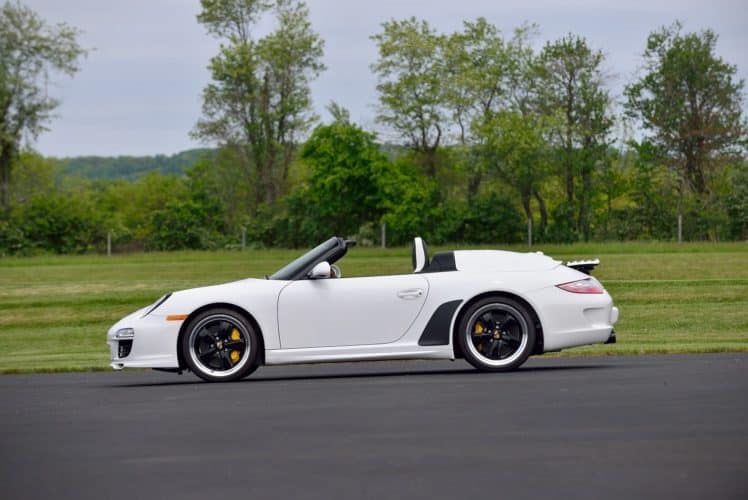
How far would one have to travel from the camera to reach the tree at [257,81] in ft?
247

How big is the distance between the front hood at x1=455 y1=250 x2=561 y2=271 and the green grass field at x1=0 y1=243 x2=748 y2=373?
992mm

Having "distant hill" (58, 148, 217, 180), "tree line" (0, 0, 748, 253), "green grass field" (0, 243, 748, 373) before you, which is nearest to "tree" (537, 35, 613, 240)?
"tree line" (0, 0, 748, 253)

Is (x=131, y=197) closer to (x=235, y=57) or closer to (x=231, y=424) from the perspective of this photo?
(x=235, y=57)

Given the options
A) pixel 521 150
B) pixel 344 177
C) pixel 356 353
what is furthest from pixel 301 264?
pixel 344 177

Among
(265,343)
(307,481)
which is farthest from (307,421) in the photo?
(265,343)

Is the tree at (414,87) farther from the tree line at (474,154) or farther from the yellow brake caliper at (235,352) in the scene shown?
the yellow brake caliper at (235,352)

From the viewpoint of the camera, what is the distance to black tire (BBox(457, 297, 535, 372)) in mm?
11555

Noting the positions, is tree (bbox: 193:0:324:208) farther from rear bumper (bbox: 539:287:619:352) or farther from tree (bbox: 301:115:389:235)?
rear bumper (bbox: 539:287:619:352)

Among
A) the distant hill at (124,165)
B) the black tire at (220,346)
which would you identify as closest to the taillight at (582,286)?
the black tire at (220,346)

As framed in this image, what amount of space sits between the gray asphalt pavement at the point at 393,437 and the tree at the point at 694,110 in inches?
2227

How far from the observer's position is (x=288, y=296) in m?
11.6

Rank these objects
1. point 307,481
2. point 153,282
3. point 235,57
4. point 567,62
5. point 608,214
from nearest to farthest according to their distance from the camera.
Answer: point 307,481, point 153,282, point 608,214, point 567,62, point 235,57

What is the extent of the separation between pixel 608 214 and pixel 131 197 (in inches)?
2771

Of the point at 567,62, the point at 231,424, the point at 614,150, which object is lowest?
the point at 231,424
